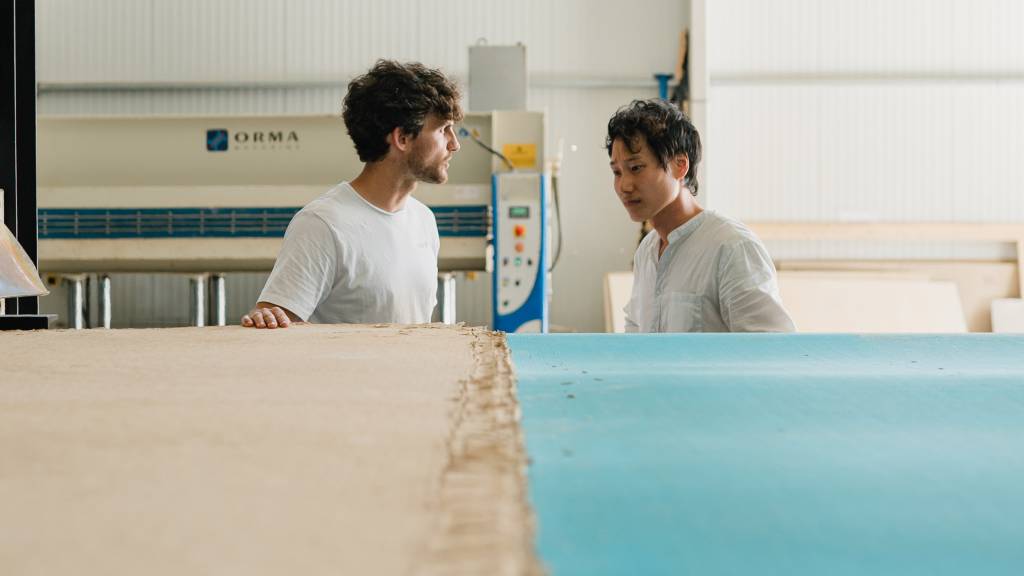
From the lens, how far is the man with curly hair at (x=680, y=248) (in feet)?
6.91

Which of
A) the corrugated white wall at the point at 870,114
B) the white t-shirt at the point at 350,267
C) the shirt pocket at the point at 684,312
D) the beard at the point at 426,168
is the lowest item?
the shirt pocket at the point at 684,312

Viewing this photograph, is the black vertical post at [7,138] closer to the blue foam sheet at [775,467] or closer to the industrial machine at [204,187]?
the blue foam sheet at [775,467]

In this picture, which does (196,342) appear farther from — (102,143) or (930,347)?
(102,143)

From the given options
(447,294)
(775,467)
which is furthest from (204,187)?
(775,467)

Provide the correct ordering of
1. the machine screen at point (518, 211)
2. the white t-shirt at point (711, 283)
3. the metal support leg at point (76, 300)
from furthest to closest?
the metal support leg at point (76, 300)
the machine screen at point (518, 211)
the white t-shirt at point (711, 283)

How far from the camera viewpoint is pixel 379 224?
2.33 metres

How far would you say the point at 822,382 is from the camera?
1.02 meters

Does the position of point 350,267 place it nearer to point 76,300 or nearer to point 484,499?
point 484,499

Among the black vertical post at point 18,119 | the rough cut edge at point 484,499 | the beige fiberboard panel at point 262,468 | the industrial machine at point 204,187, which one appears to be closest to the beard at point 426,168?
the black vertical post at point 18,119

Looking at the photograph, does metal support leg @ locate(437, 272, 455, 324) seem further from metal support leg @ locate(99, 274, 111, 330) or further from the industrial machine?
metal support leg @ locate(99, 274, 111, 330)

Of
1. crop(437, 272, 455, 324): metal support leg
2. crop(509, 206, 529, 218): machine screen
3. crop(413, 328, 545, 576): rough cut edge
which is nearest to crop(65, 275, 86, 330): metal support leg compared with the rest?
crop(437, 272, 455, 324): metal support leg

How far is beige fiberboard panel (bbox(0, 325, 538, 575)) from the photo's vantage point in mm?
487

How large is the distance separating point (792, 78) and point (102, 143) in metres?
5.40

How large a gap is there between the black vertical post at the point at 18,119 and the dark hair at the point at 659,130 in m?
1.48
